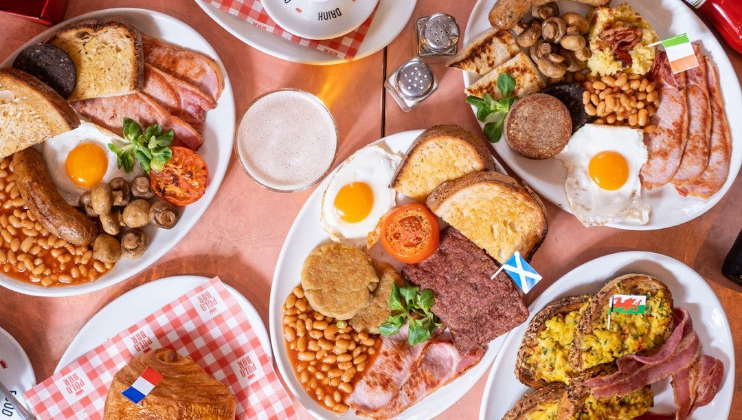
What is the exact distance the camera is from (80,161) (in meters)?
2.84

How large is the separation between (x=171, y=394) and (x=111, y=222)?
2.82 feet

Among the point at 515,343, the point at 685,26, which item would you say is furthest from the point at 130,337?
the point at 685,26

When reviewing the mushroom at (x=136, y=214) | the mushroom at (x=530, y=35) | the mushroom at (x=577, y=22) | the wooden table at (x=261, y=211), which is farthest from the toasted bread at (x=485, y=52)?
the mushroom at (x=136, y=214)

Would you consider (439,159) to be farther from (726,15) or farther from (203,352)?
(726,15)

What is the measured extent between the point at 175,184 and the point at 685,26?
2.66 meters

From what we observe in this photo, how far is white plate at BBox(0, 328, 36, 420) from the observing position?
9.76 ft

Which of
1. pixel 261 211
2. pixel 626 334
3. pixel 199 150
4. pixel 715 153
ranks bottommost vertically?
pixel 261 211

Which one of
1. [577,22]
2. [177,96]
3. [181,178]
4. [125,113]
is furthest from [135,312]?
[577,22]

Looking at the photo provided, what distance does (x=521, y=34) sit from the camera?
2957 millimetres

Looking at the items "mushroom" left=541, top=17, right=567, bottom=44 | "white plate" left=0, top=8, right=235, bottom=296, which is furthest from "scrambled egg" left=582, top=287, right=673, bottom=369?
"white plate" left=0, top=8, right=235, bottom=296

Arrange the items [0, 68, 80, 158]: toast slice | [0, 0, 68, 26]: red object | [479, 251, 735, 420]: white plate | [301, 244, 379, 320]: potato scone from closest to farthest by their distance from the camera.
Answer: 1. [0, 68, 80, 158]: toast slice
2. [0, 0, 68, 26]: red object
3. [301, 244, 379, 320]: potato scone
4. [479, 251, 735, 420]: white plate

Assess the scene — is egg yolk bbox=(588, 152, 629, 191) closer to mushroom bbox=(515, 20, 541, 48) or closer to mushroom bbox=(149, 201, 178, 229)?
mushroom bbox=(515, 20, 541, 48)

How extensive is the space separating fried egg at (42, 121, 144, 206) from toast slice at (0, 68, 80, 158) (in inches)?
3.9

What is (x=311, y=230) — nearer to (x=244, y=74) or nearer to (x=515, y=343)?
(x=244, y=74)
